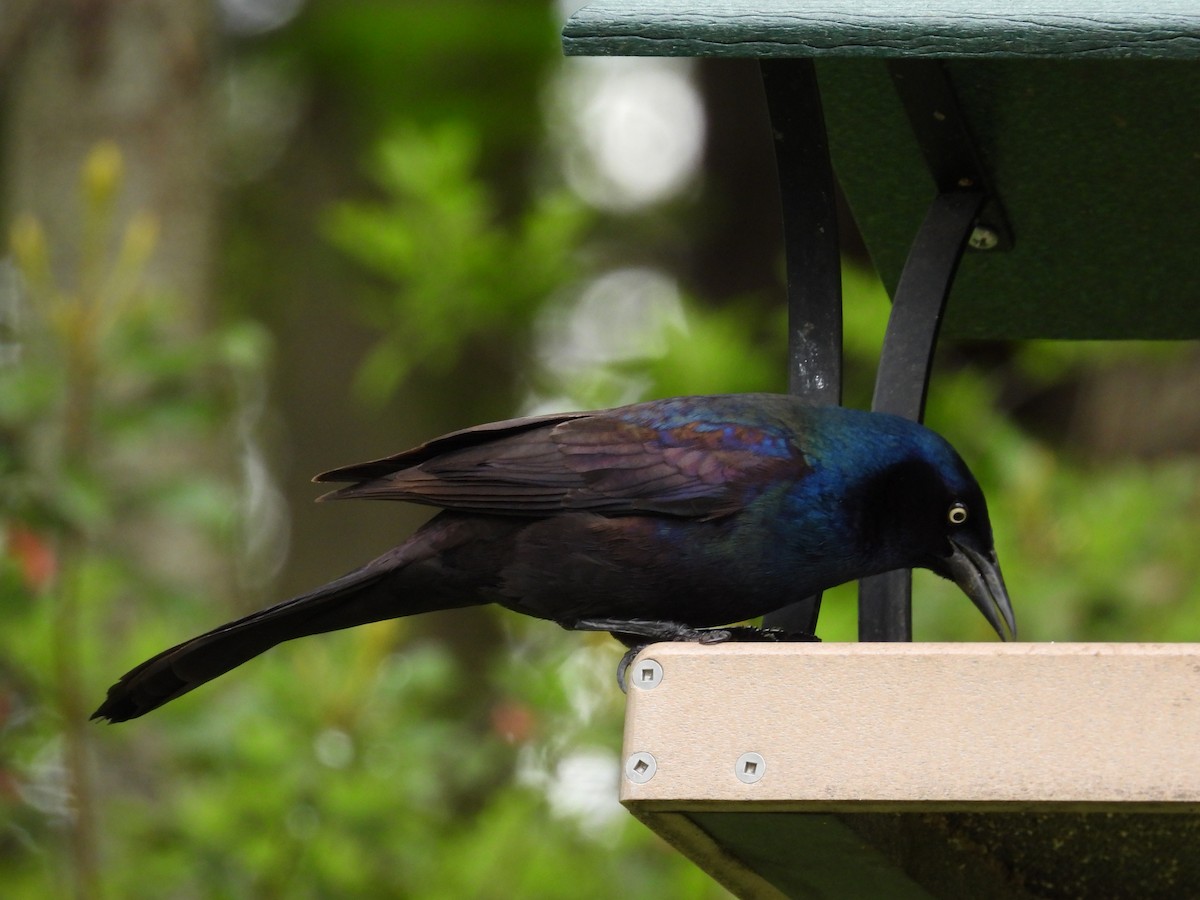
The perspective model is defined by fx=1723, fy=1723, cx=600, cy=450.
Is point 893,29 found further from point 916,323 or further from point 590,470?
point 590,470

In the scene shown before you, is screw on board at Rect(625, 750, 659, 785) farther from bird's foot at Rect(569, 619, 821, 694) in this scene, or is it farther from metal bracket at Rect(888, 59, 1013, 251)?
metal bracket at Rect(888, 59, 1013, 251)

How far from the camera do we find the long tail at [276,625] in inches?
116

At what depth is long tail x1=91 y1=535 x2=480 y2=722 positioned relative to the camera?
2.95 m

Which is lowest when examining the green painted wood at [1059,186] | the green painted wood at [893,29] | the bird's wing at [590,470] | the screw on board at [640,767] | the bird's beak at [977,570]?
the screw on board at [640,767]

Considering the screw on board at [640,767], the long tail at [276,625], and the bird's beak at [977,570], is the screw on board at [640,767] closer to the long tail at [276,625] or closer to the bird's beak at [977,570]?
the long tail at [276,625]

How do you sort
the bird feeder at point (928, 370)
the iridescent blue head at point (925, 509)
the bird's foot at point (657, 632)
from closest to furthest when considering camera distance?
the bird feeder at point (928, 370), the bird's foot at point (657, 632), the iridescent blue head at point (925, 509)

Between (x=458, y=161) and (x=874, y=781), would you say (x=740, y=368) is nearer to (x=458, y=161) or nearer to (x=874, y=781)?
(x=458, y=161)

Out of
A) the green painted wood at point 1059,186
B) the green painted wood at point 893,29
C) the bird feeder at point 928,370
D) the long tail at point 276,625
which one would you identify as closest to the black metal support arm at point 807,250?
the bird feeder at point 928,370

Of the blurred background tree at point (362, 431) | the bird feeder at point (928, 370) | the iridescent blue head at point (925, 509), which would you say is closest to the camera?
the bird feeder at point (928, 370)

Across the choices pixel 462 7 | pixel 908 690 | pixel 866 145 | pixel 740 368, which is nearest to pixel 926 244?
pixel 866 145

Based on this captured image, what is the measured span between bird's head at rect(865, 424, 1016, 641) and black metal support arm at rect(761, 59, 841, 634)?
183 millimetres

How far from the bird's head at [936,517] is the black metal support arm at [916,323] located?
0.26ft

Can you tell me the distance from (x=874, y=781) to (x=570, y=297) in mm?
5802

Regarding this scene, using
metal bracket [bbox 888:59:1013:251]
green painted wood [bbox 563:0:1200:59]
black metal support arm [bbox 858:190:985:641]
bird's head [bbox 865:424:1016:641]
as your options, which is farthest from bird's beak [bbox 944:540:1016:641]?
green painted wood [bbox 563:0:1200:59]
